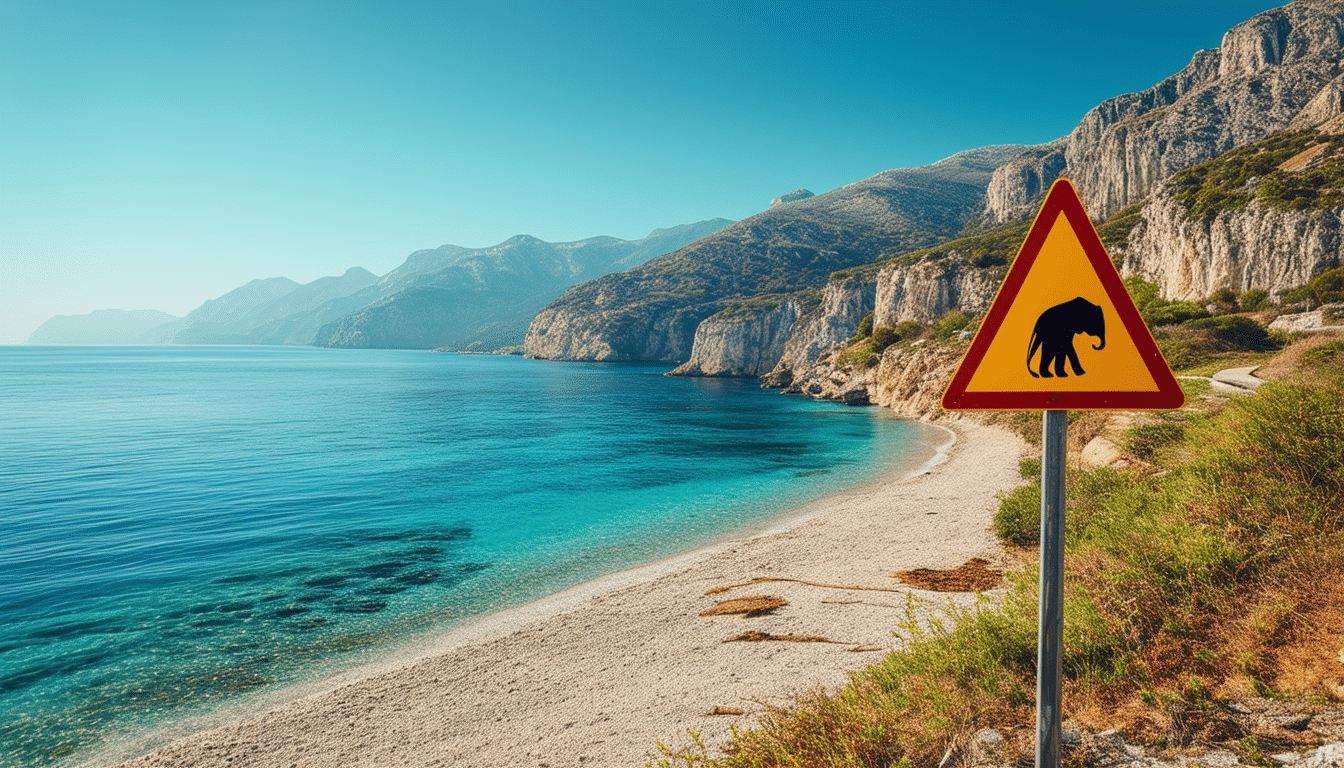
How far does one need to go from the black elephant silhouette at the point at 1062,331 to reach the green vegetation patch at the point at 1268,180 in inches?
1870

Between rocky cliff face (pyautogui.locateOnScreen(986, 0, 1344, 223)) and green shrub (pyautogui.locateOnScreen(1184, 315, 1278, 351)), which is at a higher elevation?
rocky cliff face (pyautogui.locateOnScreen(986, 0, 1344, 223))

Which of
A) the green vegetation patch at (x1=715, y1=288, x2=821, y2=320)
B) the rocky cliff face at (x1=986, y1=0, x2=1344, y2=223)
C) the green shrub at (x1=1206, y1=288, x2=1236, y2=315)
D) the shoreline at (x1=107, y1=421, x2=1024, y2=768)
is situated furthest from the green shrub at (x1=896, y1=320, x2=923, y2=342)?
the shoreline at (x1=107, y1=421, x2=1024, y2=768)

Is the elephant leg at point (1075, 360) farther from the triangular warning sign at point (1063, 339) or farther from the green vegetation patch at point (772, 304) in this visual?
the green vegetation patch at point (772, 304)

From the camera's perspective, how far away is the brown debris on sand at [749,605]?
36.9 feet

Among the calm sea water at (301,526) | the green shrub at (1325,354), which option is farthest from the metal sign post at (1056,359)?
the green shrub at (1325,354)

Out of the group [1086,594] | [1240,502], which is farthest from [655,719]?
[1240,502]

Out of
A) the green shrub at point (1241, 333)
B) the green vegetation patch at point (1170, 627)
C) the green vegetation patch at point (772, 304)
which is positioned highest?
the green vegetation patch at point (772, 304)

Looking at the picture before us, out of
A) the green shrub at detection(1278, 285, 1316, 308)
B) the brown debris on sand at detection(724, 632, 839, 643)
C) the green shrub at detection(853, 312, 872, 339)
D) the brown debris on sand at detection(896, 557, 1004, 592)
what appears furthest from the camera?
the green shrub at detection(853, 312, 872, 339)

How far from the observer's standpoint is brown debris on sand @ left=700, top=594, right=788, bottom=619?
11.3 m

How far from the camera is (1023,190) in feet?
392

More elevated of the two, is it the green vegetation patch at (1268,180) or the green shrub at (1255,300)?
→ the green vegetation patch at (1268,180)

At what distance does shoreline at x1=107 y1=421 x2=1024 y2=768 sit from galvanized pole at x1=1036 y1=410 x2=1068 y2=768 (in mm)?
4395

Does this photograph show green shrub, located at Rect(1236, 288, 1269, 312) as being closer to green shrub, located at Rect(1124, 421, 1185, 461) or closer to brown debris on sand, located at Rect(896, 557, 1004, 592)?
green shrub, located at Rect(1124, 421, 1185, 461)

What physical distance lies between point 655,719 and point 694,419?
146 ft
